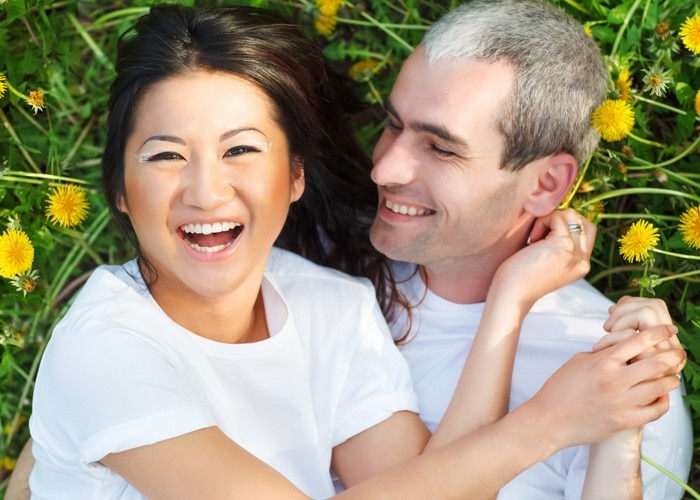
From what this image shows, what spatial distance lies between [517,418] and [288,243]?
95 cm

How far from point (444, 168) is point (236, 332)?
701mm

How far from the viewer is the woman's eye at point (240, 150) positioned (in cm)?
200

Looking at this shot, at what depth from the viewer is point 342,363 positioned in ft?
7.82

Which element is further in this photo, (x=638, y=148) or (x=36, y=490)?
(x=638, y=148)

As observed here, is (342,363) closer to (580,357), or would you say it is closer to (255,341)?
(255,341)

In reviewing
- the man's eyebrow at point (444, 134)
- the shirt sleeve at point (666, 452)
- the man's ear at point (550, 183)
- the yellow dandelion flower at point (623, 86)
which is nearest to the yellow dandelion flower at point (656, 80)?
the yellow dandelion flower at point (623, 86)

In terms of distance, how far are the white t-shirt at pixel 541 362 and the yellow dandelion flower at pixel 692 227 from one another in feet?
0.97

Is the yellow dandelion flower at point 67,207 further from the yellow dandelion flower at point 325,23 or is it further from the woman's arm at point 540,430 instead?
the yellow dandelion flower at point 325,23

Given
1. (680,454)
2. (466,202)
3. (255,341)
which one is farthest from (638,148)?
(255,341)

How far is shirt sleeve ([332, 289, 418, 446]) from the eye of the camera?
234 cm

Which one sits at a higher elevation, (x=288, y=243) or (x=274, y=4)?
(x=274, y=4)

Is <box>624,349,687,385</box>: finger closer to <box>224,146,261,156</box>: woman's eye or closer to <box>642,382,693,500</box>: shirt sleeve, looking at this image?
<box>642,382,693,500</box>: shirt sleeve

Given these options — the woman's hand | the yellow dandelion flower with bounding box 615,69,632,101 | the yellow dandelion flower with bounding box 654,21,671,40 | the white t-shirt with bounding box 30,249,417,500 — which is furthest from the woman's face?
the yellow dandelion flower with bounding box 654,21,671,40

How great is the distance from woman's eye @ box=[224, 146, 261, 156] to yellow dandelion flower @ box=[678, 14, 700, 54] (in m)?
1.25
